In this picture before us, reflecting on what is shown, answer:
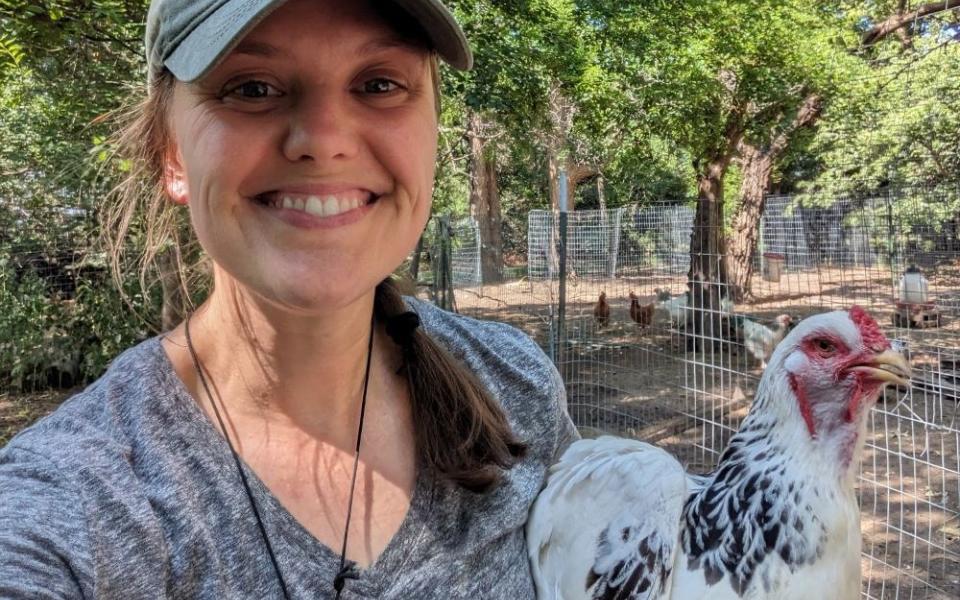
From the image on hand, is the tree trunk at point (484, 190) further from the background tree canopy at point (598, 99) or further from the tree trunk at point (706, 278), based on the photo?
the tree trunk at point (706, 278)

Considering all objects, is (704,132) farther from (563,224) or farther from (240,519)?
(240,519)

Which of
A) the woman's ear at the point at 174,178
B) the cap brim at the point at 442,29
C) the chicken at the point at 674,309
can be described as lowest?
the chicken at the point at 674,309

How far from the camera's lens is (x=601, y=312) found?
9.82 meters

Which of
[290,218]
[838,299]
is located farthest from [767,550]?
[838,299]

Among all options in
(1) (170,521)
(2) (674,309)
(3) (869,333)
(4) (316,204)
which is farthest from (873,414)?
(1) (170,521)

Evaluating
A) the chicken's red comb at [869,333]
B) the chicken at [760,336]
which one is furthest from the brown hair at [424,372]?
the chicken at [760,336]

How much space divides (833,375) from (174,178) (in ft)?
5.34

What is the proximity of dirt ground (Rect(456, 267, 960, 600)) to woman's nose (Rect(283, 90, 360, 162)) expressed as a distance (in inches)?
149

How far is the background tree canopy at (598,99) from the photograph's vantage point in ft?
18.1

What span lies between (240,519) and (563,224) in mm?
6370

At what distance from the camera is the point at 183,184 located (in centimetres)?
128

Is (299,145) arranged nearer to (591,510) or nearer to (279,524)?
(279,524)

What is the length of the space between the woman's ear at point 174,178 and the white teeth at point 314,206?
1.05 feet

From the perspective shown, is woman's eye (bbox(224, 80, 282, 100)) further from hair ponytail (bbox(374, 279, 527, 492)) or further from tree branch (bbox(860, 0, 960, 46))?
tree branch (bbox(860, 0, 960, 46))
